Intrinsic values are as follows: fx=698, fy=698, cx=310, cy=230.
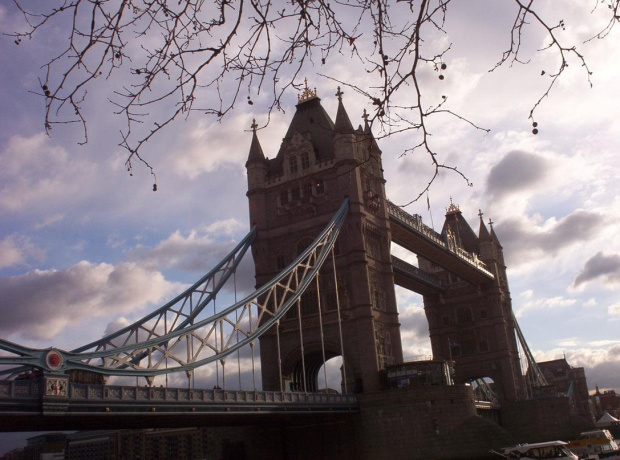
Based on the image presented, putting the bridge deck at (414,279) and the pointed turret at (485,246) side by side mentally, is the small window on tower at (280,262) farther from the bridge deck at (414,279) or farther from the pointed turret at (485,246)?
the pointed turret at (485,246)

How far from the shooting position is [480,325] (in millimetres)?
67875

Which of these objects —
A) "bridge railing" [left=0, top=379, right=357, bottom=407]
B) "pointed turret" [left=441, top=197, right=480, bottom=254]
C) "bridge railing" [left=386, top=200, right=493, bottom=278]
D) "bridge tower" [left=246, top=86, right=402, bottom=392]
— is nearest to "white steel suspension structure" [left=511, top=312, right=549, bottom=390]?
"pointed turret" [left=441, top=197, right=480, bottom=254]

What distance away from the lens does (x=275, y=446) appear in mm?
41500

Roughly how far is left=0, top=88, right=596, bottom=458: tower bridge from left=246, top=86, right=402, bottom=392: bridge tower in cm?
8

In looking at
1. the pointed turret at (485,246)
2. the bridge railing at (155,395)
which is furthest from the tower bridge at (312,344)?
the pointed turret at (485,246)

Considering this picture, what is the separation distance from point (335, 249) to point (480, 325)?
2819cm

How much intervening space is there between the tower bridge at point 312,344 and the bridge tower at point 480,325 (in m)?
4.96

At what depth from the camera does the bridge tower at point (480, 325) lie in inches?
2598

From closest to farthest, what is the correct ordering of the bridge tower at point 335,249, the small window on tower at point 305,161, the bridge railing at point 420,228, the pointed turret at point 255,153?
the bridge tower at point 335,249
the small window on tower at point 305,161
the pointed turret at point 255,153
the bridge railing at point 420,228

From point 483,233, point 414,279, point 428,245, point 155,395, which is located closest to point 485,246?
point 483,233

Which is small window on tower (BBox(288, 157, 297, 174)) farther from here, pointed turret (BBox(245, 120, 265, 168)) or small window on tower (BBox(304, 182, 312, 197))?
pointed turret (BBox(245, 120, 265, 168))

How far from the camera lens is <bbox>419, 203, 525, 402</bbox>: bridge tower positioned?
217 feet

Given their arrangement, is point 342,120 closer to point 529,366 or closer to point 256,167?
point 256,167

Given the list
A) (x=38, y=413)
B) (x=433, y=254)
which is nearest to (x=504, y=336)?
(x=433, y=254)
